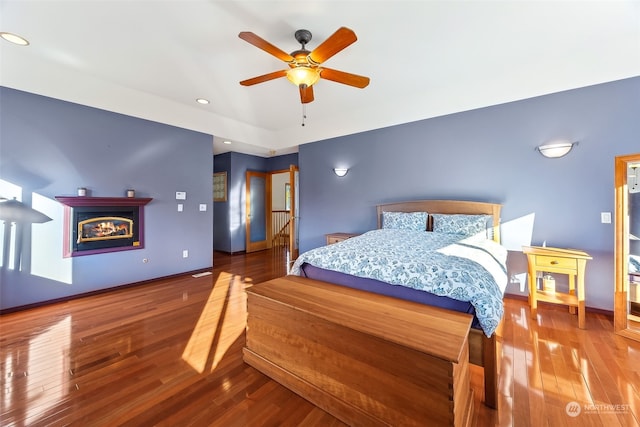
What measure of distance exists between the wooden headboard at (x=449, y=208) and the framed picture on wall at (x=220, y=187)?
385 centimetres

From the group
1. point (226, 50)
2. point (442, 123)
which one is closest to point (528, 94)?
point (442, 123)

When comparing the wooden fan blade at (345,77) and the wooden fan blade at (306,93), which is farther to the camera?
the wooden fan blade at (306,93)

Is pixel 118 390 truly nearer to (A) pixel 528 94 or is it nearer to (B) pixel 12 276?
(B) pixel 12 276

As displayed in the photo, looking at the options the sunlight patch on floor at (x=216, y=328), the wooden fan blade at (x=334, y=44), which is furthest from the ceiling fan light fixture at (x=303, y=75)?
the sunlight patch on floor at (x=216, y=328)

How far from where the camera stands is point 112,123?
352 cm

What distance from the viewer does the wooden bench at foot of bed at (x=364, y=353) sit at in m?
1.19

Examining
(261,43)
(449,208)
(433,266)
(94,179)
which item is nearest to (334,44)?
(261,43)

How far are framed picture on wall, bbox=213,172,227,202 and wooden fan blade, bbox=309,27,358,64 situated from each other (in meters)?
4.53

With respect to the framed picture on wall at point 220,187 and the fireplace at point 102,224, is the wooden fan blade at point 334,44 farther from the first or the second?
the framed picture on wall at point 220,187

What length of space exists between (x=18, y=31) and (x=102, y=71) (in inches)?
29.2

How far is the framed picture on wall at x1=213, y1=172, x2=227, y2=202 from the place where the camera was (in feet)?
20.1

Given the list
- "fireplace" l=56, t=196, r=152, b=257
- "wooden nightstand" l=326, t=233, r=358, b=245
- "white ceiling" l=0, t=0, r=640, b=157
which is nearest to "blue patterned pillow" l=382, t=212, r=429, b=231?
"wooden nightstand" l=326, t=233, r=358, b=245

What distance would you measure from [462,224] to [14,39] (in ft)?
17.5

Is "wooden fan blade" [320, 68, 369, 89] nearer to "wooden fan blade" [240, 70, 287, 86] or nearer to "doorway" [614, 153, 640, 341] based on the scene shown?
"wooden fan blade" [240, 70, 287, 86]
